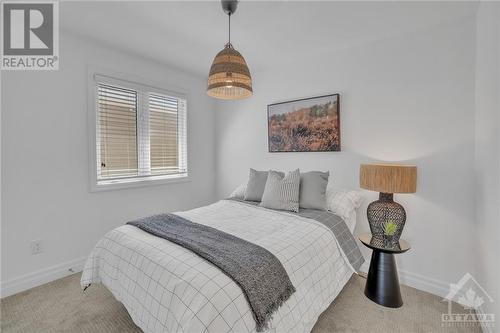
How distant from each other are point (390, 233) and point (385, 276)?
0.36 meters

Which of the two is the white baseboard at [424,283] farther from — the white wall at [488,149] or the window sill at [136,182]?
the window sill at [136,182]

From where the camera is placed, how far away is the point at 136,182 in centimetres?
289

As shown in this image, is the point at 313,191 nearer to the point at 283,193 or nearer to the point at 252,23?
the point at 283,193

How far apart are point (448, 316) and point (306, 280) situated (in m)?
1.29

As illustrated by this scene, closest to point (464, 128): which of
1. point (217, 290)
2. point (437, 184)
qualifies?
point (437, 184)

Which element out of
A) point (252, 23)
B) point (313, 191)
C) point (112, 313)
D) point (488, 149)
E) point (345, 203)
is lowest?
point (112, 313)

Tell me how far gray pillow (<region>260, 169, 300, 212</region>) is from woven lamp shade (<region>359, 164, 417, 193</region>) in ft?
2.28

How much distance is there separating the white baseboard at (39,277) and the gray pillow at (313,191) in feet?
8.04

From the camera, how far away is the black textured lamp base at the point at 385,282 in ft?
6.19

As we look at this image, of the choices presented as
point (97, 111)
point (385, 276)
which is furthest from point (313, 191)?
point (97, 111)

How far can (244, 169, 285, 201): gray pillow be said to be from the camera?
8.64 feet

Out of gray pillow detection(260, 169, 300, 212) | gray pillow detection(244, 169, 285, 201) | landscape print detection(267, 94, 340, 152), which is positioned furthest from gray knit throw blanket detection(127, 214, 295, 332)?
landscape print detection(267, 94, 340, 152)

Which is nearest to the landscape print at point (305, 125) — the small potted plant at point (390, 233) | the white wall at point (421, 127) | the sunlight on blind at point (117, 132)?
the white wall at point (421, 127)

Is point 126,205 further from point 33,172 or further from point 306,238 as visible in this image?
point 306,238
